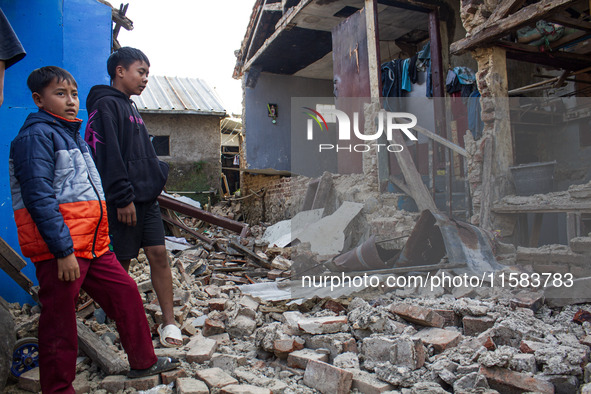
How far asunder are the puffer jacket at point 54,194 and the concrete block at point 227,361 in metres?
0.92

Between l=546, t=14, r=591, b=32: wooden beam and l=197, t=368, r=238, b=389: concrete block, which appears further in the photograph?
l=546, t=14, r=591, b=32: wooden beam

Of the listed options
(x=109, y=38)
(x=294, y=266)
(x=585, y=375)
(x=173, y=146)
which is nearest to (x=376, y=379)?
(x=585, y=375)

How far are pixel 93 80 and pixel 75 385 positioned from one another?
2.50 metres

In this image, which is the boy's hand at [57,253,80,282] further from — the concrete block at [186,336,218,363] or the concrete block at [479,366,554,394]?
the concrete block at [479,366,554,394]

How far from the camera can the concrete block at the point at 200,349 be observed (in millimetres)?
A: 2346

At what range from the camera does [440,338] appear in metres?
2.41

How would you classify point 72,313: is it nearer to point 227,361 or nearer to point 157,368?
point 157,368

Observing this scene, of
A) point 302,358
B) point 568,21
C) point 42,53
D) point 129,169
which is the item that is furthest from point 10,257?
point 568,21

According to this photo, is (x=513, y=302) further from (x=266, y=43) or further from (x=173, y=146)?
(x=173, y=146)

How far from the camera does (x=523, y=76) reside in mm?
8648

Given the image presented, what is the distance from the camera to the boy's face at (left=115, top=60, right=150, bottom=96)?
2.45m

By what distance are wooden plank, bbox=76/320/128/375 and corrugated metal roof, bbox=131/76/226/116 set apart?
11.5 metres

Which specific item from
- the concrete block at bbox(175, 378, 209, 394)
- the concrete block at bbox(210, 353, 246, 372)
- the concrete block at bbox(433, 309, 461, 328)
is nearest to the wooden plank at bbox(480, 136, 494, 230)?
the concrete block at bbox(433, 309, 461, 328)

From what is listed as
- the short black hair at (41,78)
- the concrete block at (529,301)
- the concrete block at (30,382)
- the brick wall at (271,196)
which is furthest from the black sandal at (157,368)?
the brick wall at (271,196)
